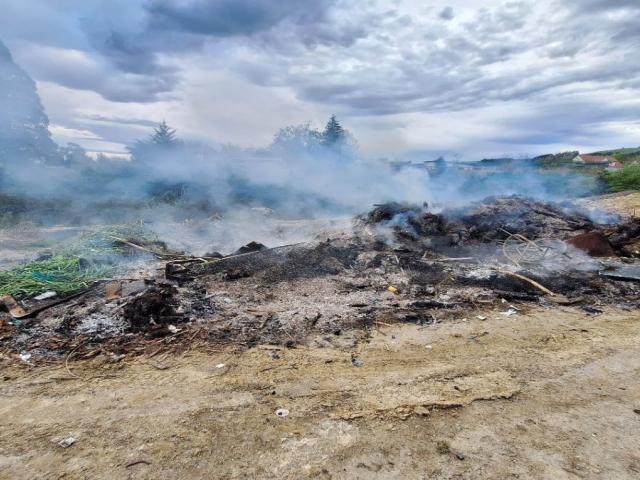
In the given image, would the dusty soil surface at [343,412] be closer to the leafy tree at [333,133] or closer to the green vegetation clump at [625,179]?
the green vegetation clump at [625,179]

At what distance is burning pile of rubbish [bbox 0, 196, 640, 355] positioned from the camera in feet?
16.1

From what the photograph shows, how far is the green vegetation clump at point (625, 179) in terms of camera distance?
17.8m

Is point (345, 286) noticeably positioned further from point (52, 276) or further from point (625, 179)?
point (625, 179)

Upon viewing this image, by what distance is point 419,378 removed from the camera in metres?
3.80

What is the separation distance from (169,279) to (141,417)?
3895 millimetres

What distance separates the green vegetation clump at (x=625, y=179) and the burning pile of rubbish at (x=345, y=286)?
432 inches

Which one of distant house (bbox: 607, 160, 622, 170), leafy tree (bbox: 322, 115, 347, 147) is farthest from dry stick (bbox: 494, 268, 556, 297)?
leafy tree (bbox: 322, 115, 347, 147)

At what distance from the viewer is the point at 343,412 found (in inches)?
128

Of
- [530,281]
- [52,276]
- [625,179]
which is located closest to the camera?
[52,276]

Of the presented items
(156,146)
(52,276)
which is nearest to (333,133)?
(156,146)

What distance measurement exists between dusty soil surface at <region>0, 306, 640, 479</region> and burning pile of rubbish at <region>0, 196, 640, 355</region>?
653 mm

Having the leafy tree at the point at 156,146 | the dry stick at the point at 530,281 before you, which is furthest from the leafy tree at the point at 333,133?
the dry stick at the point at 530,281

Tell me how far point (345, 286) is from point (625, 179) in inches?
766

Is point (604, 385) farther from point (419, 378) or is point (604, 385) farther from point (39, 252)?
point (39, 252)
